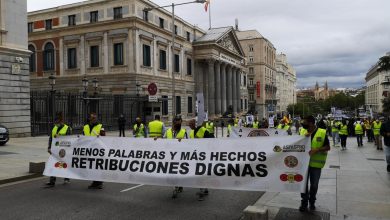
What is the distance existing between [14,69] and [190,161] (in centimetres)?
2133

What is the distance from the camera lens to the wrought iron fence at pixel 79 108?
29.4 m

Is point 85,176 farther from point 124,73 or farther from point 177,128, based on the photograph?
point 124,73

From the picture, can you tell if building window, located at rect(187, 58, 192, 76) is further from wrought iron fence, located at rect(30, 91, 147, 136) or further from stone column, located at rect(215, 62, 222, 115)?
wrought iron fence, located at rect(30, 91, 147, 136)

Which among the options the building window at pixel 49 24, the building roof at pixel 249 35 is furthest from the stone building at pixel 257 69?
the building window at pixel 49 24

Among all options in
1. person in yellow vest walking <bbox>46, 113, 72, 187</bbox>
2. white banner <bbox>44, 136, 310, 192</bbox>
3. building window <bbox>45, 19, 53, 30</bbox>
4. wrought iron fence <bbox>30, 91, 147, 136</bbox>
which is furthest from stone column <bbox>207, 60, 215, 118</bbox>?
white banner <bbox>44, 136, 310, 192</bbox>

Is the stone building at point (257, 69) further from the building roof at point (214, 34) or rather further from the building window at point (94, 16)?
the building window at point (94, 16)

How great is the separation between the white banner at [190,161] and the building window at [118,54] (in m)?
36.9

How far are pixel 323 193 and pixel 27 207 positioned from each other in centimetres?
667

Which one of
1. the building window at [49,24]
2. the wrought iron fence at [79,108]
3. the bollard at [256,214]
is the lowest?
the bollard at [256,214]

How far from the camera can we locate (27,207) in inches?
316

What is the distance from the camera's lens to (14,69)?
2566cm

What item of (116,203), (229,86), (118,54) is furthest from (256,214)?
(229,86)

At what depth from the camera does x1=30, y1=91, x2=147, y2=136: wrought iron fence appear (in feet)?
96.5

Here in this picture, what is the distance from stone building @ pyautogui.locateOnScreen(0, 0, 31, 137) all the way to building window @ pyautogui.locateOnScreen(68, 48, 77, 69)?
2224cm
